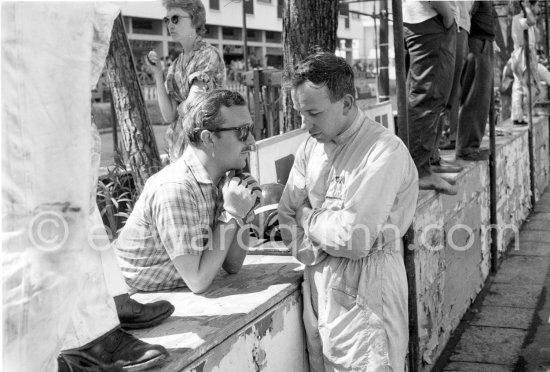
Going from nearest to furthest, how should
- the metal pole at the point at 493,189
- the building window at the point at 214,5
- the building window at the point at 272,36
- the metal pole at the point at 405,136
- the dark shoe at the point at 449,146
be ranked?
1. the metal pole at the point at 405,136
2. the metal pole at the point at 493,189
3. the dark shoe at the point at 449,146
4. the building window at the point at 214,5
5. the building window at the point at 272,36

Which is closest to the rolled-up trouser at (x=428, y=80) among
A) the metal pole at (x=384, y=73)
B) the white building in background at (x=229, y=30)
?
the metal pole at (x=384, y=73)

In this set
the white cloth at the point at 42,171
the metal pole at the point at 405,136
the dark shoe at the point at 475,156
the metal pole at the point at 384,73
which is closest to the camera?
the white cloth at the point at 42,171

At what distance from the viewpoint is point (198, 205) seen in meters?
2.75

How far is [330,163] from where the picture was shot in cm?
301

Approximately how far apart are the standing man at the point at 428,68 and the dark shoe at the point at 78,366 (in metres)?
2.87

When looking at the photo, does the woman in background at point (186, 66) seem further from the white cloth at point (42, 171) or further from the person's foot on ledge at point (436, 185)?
the white cloth at point (42, 171)

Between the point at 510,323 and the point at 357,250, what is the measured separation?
255cm

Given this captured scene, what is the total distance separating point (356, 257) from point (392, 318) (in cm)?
27

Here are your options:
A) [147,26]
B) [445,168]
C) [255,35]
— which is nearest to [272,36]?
[255,35]

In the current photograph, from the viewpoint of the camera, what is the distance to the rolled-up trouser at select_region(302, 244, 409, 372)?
9.28 ft

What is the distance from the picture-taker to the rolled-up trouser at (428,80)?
4.52 m

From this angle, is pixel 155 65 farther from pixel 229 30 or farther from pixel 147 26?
pixel 229 30

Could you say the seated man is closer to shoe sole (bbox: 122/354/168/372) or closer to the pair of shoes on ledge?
shoe sole (bbox: 122/354/168/372)

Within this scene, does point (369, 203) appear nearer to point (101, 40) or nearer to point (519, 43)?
point (101, 40)
